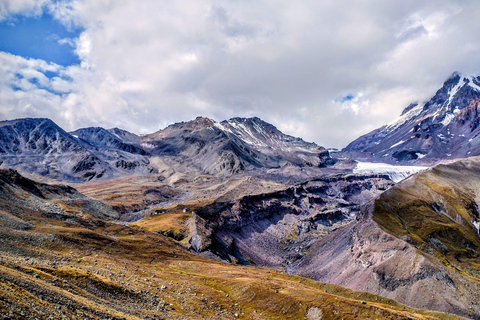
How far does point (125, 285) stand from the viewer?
184ft

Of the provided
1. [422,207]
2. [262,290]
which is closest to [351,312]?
[262,290]

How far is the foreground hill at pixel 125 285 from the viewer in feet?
117

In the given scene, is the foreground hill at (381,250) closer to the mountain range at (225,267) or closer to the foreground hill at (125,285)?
the mountain range at (225,267)

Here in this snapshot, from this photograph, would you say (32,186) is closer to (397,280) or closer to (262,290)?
(262,290)

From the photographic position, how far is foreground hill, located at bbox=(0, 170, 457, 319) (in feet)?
117

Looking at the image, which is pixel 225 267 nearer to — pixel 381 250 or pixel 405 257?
pixel 381 250

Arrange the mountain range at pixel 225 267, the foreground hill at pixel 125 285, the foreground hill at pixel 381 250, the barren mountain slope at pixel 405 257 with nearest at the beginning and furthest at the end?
1. the foreground hill at pixel 125 285
2. the mountain range at pixel 225 267
3. the barren mountain slope at pixel 405 257
4. the foreground hill at pixel 381 250

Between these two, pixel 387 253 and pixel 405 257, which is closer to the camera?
pixel 405 257

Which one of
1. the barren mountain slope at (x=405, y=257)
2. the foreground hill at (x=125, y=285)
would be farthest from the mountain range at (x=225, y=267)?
the barren mountain slope at (x=405, y=257)

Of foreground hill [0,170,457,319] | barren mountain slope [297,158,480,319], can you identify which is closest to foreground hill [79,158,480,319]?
barren mountain slope [297,158,480,319]

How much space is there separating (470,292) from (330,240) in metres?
71.4

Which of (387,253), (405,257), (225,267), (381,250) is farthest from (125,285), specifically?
(381,250)

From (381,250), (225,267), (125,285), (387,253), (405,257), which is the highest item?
(125,285)

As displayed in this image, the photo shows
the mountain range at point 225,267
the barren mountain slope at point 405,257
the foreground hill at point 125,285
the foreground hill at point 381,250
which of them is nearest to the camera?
the foreground hill at point 125,285
